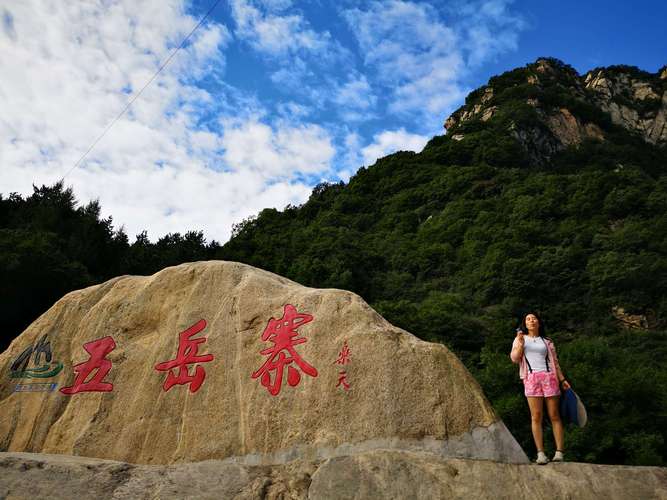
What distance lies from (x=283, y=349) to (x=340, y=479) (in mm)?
1689

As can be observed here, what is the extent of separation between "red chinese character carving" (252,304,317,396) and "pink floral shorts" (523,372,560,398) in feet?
6.63

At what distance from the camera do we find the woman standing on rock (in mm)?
4359

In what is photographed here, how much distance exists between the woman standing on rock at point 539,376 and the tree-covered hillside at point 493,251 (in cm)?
848

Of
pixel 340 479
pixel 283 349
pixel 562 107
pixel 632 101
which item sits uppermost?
pixel 632 101

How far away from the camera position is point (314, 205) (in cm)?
4019

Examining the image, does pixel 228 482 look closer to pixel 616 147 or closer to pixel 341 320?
pixel 341 320

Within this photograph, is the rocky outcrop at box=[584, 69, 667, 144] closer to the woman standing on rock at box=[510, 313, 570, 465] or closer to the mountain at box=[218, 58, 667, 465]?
the mountain at box=[218, 58, 667, 465]

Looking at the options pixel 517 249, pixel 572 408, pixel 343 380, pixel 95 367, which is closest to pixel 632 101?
pixel 517 249

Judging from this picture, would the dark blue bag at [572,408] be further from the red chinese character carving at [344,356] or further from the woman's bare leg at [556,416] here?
the red chinese character carving at [344,356]

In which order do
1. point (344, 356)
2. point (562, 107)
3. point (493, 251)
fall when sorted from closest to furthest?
point (344, 356), point (493, 251), point (562, 107)

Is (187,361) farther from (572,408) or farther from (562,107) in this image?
(562,107)

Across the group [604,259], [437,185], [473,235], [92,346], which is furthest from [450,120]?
[92,346]

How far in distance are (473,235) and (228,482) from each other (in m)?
27.4

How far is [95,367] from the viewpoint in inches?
257
